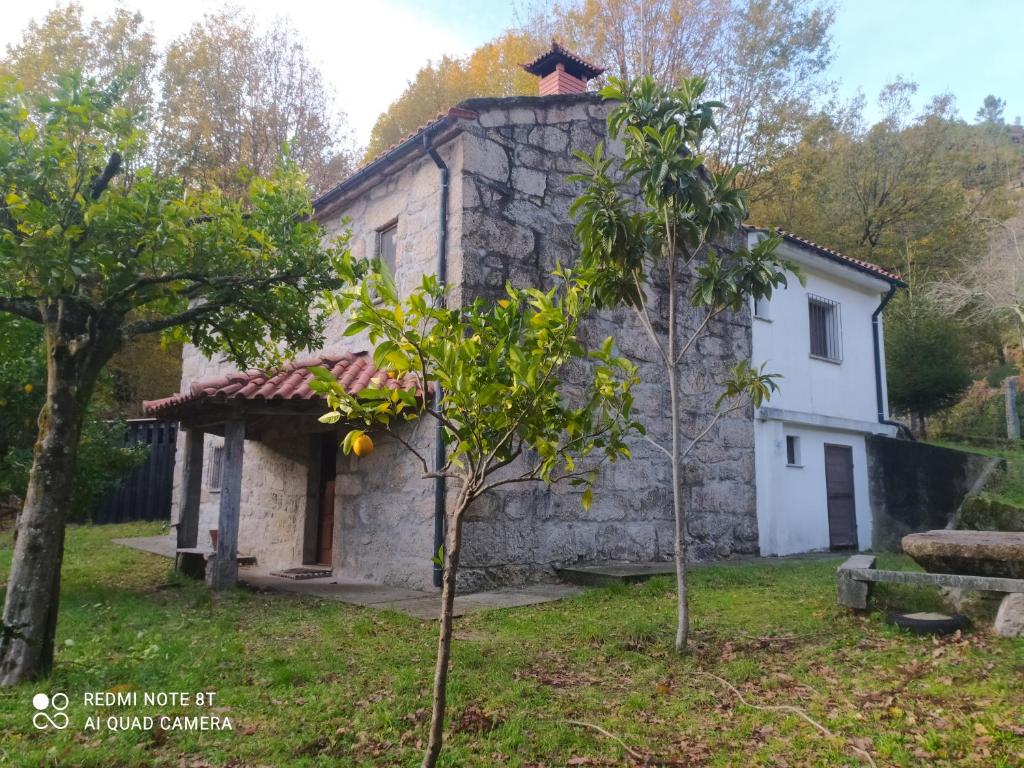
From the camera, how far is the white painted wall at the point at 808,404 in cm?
980

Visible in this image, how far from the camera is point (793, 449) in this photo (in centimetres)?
1039

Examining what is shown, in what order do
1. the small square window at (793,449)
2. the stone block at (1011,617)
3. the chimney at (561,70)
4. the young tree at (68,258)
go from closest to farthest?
1. the young tree at (68,258)
2. the stone block at (1011,617)
3. the chimney at (561,70)
4. the small square window at (793,449)

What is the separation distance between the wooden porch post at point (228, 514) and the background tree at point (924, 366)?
13.3 metres

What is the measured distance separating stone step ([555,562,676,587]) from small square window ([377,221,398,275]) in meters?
4.08

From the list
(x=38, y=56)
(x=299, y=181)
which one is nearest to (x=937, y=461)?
(x=299, y=181)

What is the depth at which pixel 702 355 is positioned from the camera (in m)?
9.13

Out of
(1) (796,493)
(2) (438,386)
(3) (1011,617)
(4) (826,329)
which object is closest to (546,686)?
(3) (1011,617)

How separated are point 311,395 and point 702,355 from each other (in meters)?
5.04

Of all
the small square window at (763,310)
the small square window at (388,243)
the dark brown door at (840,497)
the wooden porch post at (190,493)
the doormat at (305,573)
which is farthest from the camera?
the dark brown door at (840,497)

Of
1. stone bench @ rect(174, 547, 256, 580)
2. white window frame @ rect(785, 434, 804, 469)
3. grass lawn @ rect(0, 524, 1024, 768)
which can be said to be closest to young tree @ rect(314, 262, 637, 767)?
grass lawn @ rect(0, 524, 1024, 768)

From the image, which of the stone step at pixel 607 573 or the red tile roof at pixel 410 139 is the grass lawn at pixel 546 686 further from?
the red tile roof at pixel 410 139

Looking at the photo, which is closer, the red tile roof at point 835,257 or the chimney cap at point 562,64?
the chimney cap at point 562,64

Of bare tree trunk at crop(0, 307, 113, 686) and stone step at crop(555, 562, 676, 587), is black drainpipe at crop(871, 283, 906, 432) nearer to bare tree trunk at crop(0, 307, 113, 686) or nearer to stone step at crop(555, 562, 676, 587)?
stone step at crop(555, 562, 676, 587)

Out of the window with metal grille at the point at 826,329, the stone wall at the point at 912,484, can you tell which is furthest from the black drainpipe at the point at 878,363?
the window with metal grille at the point at 826,329
